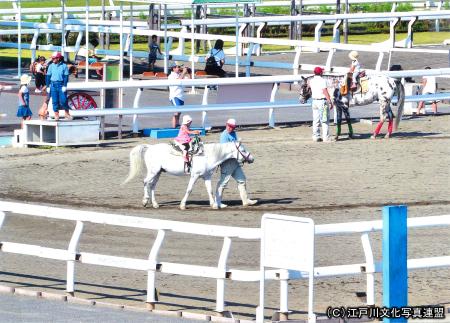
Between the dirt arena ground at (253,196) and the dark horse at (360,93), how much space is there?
0.66 metres

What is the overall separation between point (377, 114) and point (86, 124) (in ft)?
26.8

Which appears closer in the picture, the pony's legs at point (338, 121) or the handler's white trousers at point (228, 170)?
the handler's white trousers at point (228, 170)

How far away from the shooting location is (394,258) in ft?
37.5

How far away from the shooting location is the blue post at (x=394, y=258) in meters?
11.4

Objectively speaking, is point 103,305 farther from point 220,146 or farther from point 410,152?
point 410,152

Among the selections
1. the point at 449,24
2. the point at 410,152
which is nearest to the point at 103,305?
the point at 410,152

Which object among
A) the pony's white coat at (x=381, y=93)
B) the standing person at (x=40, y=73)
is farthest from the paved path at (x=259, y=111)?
the pony's white coat at (x=381, y=93)

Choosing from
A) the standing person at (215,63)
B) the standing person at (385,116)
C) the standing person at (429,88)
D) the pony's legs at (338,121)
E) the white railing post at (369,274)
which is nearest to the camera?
the white railing post at (369,274)

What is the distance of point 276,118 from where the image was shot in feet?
102

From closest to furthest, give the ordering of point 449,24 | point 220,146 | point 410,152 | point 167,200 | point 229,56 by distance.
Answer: point 220,146 < point 167,200 < point 410,152 < point 229,56 < point 449,24

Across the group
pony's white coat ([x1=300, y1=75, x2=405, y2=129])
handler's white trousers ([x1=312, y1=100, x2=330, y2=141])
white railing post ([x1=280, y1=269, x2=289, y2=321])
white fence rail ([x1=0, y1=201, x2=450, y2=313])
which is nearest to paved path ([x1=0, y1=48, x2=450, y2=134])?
pony's white coat ([x1=300, y1=75, x2=405, y2=129])

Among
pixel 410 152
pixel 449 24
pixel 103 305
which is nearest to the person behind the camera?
pixel 103 305

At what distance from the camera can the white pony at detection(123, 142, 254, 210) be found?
19.5 m

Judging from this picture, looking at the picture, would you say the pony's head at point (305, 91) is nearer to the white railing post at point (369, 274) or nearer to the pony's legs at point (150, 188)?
the pony's legs at point (150, 188)
